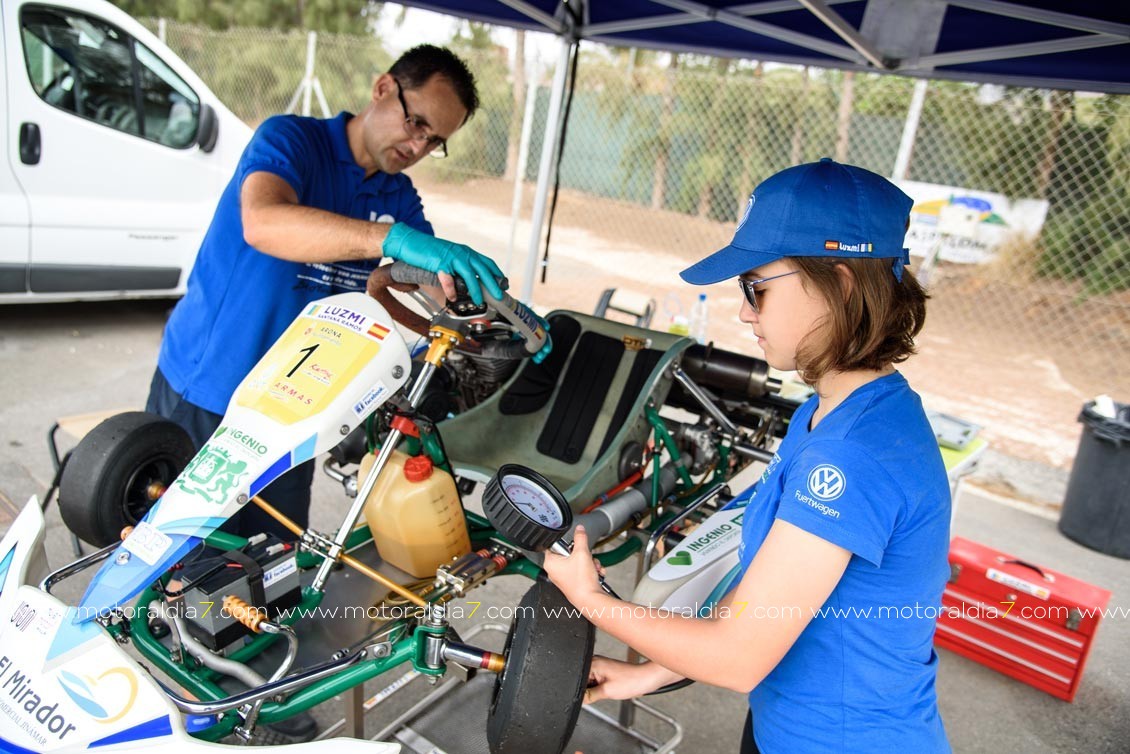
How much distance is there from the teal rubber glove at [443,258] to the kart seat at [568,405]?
1.11 metres

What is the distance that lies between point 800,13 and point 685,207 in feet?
22.3

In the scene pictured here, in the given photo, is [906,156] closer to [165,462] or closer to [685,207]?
[685,207]

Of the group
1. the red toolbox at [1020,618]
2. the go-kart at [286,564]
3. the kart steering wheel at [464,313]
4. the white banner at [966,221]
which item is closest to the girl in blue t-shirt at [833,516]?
the go-kart at [286,564]

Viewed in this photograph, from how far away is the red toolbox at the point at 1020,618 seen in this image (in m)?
3.24

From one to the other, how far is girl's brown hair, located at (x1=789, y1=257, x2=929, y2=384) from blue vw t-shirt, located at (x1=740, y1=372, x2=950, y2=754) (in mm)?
70

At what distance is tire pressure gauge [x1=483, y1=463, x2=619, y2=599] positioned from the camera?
5.16 feet

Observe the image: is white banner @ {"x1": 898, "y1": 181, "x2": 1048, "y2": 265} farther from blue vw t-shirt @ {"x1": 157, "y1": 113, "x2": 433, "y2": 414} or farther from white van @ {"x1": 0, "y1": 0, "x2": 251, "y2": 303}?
white van @ {"x1": 0, "y1": 0, "x2": 251, "y2": 303}

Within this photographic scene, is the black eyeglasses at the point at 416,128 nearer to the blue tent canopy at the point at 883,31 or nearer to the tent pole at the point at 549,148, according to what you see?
the blue tent canopy at the point at 883,31

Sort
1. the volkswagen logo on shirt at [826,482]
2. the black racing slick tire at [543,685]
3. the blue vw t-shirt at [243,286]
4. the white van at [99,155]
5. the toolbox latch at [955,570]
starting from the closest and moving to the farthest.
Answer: the volkswagen logo on shirt at [826,482], the black racing slick tire at [543,685], the blue vw t-shirt at [243,286], the toolbox latch at [955,570], the white van at [99,155]

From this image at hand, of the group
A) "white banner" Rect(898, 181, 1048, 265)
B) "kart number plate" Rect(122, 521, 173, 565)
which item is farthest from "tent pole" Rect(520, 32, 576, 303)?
"white banner" Rect(898, 181, 1048, 265)

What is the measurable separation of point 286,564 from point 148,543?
0.33 metres

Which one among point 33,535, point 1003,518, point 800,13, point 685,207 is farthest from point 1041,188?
point 33,535

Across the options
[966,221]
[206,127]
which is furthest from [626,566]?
[966,221]

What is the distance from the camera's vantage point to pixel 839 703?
136 centimetres
